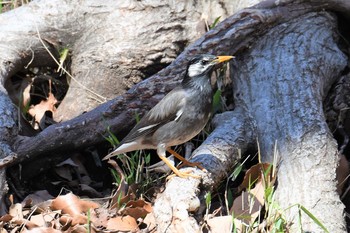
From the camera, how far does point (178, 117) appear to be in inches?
191

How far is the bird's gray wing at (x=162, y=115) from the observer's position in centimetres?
489

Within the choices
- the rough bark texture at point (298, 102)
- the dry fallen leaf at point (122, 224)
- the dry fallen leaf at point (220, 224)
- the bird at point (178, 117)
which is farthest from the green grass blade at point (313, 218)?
the dry fallen leaf at point (122, 224)

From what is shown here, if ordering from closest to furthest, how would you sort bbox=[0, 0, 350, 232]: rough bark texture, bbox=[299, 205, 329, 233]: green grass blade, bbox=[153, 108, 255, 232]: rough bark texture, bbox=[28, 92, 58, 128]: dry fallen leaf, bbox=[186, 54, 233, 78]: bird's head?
1. bbox=[153, 108, 255, 232]: rough bark texture
2. bbox=[299, 205, 329, 233]: green grass blade
3. bbox=[0, 0, 350, 232]: rough bark texture
4. bbox=[186, 54, 233, 78]: bird's head
5. bbox=[28, 92, 58, 128]: dry fallen leaf

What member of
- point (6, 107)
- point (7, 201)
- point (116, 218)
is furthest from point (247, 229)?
point (6, 107)

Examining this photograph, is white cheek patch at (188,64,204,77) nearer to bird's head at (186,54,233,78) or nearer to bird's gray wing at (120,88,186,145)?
bird's head at (186,54,233,78)

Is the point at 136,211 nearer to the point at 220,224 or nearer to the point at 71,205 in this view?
the point at 71,205

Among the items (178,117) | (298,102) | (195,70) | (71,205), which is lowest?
(71,205)

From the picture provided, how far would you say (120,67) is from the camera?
604 centimetres

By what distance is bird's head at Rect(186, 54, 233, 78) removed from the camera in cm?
501

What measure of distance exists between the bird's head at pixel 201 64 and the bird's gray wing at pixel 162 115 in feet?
0.54

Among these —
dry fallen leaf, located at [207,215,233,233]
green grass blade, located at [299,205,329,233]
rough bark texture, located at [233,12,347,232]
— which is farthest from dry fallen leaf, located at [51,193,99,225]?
green grass blade, located at [299,205,329,233]

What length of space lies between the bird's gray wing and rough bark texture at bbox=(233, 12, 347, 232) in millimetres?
642

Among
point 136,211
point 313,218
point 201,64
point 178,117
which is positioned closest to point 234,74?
point 201,64

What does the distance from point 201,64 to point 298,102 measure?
741 mm
